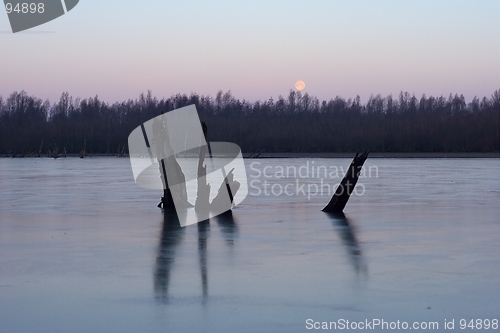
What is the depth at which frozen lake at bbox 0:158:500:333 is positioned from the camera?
6.43 metres

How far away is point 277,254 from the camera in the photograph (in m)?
10.1

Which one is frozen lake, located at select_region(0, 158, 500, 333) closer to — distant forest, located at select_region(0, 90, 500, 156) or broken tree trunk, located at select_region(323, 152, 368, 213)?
broken tree trunk, located at select_region(323, 152, 368, 213)

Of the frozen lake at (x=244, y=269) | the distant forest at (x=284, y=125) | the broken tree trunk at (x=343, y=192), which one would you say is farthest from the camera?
the distant forest at (x=284, y=125)

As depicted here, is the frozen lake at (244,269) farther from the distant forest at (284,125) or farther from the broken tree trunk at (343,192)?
the distant forest at (284,125)

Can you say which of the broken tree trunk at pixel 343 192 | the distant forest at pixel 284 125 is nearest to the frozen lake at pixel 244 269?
the broken tree trunk at pixel 343 192

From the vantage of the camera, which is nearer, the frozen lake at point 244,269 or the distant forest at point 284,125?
the frozen lake at point 244,269

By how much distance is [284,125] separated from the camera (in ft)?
440

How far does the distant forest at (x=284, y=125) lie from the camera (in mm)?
Result: 105250

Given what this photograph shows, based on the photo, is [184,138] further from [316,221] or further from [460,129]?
[316,221]

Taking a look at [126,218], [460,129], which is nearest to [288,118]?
[460,129]

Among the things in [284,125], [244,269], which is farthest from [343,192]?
[284,125]

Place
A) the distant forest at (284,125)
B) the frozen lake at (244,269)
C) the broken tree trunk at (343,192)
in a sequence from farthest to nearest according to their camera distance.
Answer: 1. the distant forest at (284,125)
2. the broken tree trunk at (343,192)
3. the frozen lake at (244,269)

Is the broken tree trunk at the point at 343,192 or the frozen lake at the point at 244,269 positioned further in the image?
the broken tree trunk at the point at 343,192

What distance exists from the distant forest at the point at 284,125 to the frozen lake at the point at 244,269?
82.3 metres
